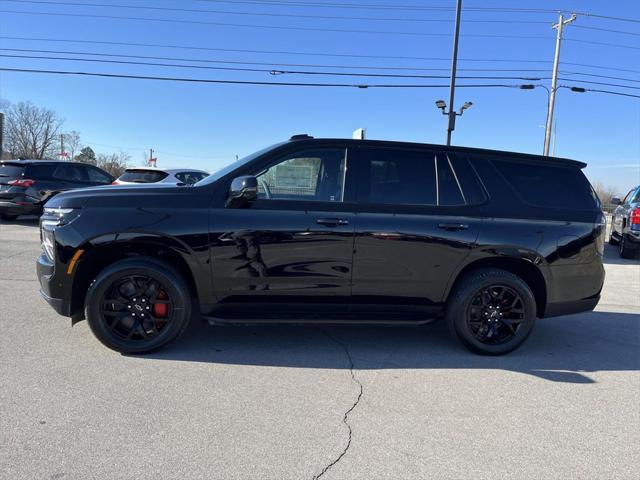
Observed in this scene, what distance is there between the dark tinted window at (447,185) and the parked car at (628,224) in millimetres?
8068

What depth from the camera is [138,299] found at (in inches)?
156

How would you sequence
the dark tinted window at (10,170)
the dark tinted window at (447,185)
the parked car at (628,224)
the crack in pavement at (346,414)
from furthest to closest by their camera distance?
the dark tinted window at (10,170) → the parked car at (628,224) → the dark tinted window at (447,185) → the crack in pavement at (346,414)

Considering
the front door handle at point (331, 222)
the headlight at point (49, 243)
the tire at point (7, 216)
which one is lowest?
the tire at point (7, 216)

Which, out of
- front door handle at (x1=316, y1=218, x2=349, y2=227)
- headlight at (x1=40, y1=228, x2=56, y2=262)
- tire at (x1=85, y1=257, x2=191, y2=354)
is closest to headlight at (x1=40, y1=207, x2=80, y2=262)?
headlight at (x1=40, y1=228, x2=56, y2=262)

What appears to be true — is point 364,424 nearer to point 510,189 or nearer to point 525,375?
point 525,375


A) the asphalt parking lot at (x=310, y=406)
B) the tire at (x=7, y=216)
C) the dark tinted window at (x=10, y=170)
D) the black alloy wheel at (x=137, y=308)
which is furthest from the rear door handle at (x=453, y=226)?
the tire at (x=7, y=216)

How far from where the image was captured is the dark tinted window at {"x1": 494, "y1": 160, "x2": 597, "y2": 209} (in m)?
4.43

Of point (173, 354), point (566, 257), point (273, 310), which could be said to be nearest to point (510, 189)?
point (566, 257)

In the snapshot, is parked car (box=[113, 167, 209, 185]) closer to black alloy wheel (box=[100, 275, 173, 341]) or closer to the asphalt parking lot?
the asphalt parking lot

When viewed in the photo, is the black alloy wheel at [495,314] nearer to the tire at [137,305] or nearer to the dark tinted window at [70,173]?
the tire at [137,305]

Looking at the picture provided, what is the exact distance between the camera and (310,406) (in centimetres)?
326

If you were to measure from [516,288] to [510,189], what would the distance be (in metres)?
0.92

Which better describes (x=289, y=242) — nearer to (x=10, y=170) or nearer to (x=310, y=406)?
(x=310, y=406)

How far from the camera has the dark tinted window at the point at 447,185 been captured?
4.27 metres
